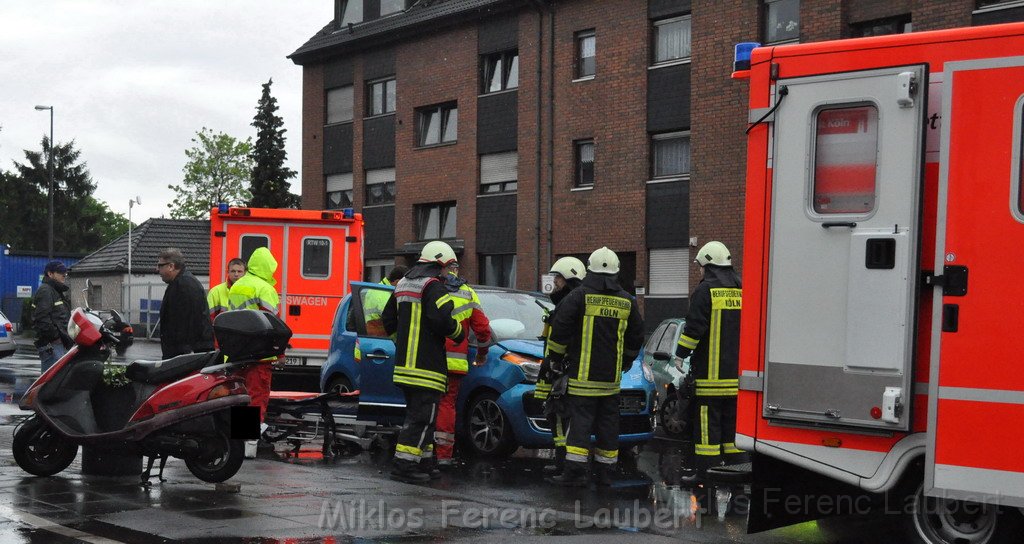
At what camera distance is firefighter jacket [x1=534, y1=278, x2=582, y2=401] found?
968 cm

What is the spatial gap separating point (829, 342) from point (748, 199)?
0.89m

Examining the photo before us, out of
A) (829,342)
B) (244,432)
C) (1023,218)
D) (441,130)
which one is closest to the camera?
(1023,218)

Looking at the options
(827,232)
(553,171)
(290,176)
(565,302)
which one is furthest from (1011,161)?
(290,176)

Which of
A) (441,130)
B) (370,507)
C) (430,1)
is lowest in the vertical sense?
(370,507)

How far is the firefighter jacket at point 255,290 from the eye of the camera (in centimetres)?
1083

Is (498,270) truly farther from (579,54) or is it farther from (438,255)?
(438,255)

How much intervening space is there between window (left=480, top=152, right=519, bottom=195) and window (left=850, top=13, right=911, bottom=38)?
9.57m

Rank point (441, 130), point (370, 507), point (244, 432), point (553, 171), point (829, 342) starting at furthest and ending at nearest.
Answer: point (441, 130) → point (553, 171) → point (244, 432) → point (370, 507) → point (829, 342)

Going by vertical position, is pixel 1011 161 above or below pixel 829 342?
above

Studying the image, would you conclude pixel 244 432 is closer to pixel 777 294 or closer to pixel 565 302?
pixel 565 302

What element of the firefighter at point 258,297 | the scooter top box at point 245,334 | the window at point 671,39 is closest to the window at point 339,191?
the window at point 671,39

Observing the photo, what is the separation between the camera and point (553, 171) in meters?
28.9

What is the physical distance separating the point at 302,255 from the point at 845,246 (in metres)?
11.9

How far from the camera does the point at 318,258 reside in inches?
675
